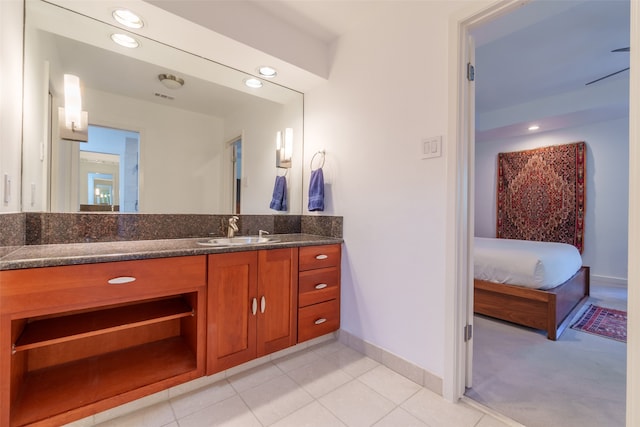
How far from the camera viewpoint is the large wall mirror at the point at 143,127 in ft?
4.83

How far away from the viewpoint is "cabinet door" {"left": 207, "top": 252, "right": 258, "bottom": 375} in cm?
145

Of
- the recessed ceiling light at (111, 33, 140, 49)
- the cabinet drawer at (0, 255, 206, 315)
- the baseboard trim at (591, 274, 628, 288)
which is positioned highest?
the recessed ceiling light at (111, 33, 140, 49)

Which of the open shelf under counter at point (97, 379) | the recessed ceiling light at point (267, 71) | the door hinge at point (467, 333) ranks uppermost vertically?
the recessed ceiling light at point (267, 71)

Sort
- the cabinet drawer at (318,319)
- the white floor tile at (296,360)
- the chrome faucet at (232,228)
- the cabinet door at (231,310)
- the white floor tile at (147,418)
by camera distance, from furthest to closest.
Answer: the chrome faucet at (232,228), the cabinet drawer at (318,319), the white floor tile at (296,360), the cabinet door at (231,310), the white floor tile at (147,418)

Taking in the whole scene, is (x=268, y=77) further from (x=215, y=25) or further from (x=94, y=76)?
(x=94, y=76)

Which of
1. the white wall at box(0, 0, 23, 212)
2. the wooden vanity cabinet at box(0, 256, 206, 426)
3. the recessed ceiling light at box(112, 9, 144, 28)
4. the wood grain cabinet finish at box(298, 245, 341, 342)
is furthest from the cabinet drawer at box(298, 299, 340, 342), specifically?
the recessed ceiling light at box(112, 9, 144, 28)

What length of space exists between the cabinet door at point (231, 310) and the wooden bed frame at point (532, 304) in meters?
2.14

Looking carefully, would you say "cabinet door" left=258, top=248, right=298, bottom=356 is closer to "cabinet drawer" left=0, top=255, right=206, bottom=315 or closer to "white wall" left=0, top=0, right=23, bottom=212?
"cabinet drawer" left=0, top=255, right=206, bottom=315

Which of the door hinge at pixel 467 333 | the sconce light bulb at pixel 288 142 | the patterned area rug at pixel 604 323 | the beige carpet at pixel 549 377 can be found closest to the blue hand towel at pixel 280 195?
the sconce light bulb at pixel 288 142

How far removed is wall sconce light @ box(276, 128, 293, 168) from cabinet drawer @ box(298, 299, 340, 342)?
127cm

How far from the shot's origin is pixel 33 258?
1030 mm

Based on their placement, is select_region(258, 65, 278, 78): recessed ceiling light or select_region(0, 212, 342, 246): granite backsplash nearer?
select_region(0, 212, 342, 246): granite backsplash

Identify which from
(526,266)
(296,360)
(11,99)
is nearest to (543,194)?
(526,266)

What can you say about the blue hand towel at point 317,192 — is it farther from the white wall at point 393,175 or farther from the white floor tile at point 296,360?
the white floor tile at point 296,360
